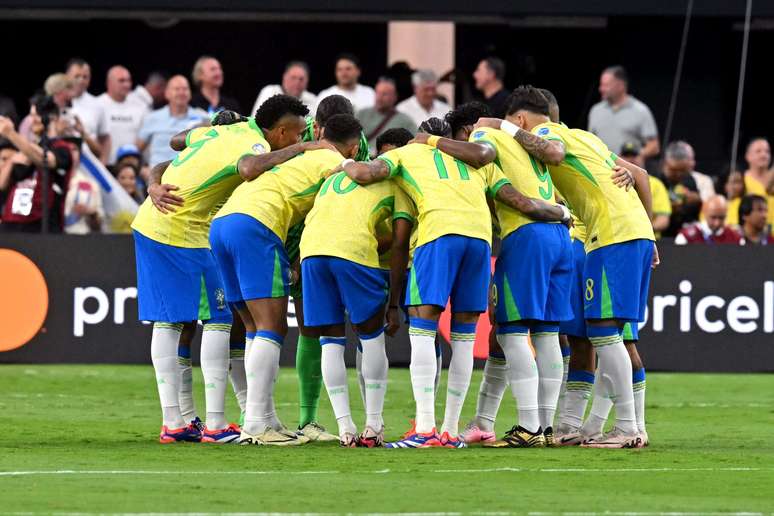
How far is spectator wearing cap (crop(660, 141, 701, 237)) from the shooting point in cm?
1753

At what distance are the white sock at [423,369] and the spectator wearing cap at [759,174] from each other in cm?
903

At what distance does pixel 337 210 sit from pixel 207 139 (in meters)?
1.17

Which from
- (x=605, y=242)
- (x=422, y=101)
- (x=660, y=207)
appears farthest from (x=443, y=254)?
(x=422, y=101)

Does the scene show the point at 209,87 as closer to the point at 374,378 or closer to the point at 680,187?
the point at 680,187

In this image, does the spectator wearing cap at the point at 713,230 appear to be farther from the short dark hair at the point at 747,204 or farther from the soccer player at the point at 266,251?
the soccer player at the point at 266,251

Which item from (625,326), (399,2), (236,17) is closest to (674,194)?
(399,2)

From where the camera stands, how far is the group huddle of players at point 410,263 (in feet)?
33.4

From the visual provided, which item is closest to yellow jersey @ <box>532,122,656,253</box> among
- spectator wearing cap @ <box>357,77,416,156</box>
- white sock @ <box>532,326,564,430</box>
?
white sock @ <box>532,326,564,430</box>

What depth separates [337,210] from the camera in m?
10.3

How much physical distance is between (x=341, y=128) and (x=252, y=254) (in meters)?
0.99

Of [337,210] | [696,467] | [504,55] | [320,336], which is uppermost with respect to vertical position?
[504,55]

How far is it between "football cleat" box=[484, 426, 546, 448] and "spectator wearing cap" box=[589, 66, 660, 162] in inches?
334

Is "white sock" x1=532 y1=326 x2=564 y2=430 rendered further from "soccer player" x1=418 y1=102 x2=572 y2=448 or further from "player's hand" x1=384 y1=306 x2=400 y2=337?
"player's hand" x1=384 y1=306 x2=400 y2=337

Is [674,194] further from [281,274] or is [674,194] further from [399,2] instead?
[281,274]
